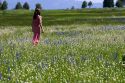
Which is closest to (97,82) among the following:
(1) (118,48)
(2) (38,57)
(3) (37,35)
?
(2) (38,57)

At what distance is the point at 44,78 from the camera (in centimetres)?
995

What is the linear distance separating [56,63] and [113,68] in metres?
1.88

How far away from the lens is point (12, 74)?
10367 millimetres

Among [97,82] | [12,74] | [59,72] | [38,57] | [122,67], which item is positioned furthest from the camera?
[38,57]

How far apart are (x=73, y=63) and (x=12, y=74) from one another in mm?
2375

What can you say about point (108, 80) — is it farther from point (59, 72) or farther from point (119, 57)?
point (119, 57)

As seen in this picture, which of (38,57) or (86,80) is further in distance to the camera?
(38,57)

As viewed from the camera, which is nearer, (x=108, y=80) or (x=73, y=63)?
(x=108, y=80)

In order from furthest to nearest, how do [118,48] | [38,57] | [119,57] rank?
[118,48], [38,57], [119,57]

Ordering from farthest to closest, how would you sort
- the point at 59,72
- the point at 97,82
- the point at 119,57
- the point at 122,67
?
1. the point at 119,57
2. the point at 122,67
3. the point at 59,72
4. the point at 97,82

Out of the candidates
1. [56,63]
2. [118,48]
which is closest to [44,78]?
[56,63]

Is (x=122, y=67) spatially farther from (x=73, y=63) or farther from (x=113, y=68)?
(x=73, y=63)

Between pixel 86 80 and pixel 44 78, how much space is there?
1.02m

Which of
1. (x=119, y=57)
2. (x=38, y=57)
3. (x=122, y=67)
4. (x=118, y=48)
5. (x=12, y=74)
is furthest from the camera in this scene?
(x=118, y=48)
